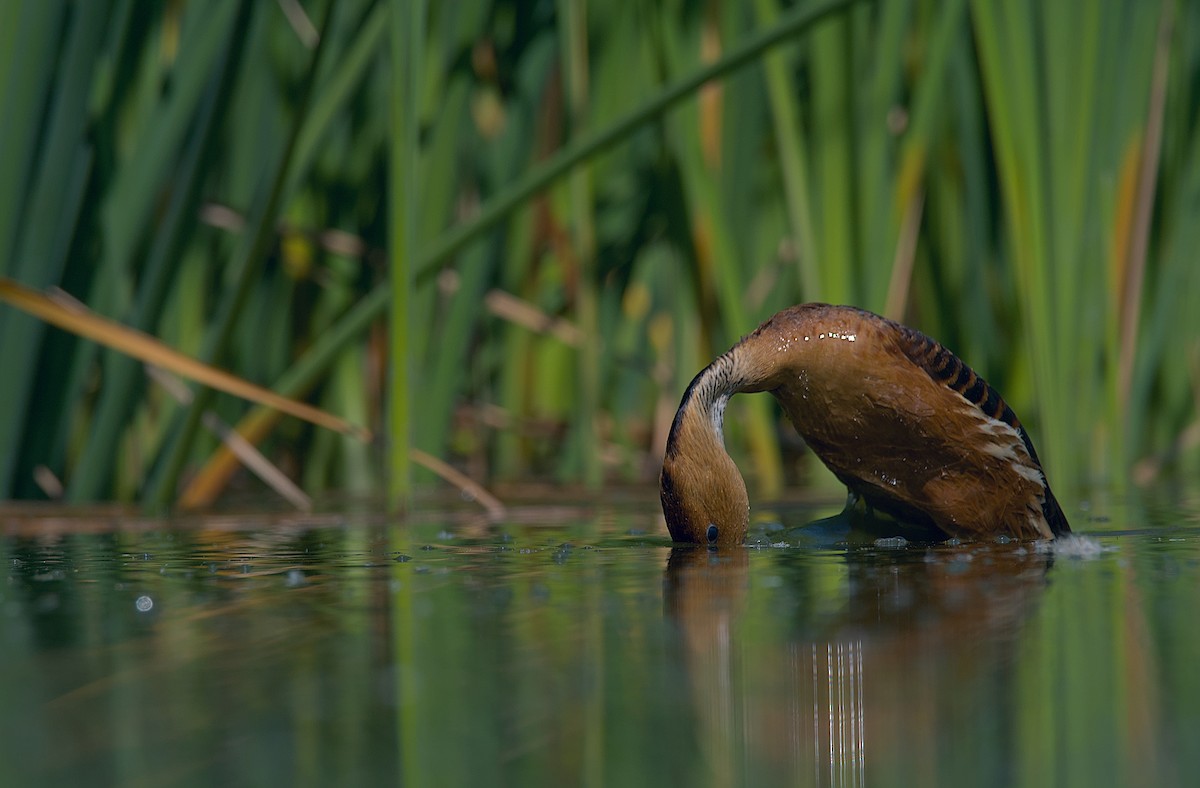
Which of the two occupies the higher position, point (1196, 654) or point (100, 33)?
point (100, 33)

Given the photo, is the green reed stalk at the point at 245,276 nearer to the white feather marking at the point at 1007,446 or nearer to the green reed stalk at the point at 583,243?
the green reed stalk at the point at 583,243

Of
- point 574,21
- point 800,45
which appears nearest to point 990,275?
point 800,45

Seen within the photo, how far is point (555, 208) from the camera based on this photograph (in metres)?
6.01

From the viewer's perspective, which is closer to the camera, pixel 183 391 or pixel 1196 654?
pixel 1196 654

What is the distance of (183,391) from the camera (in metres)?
4.97

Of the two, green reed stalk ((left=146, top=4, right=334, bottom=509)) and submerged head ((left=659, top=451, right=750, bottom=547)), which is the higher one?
green reed stalk ((left=146, top=4, right=334, bottom=509))

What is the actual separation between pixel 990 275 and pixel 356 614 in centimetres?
412

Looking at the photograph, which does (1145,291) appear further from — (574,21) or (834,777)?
(834,777)

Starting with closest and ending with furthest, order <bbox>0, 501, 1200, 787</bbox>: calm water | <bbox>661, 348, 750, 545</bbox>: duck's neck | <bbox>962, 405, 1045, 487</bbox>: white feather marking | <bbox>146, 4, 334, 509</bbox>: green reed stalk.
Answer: <bbox>0, 501, 1200, 787</bbox>: calm water, <bbox>661, 348, 750, 545</bbox>: duck's neck, <bbox>962, 405, 1045, 487</bbox>: white feather marking, <bbox>146, 4, 334, 509</bbox>: green reed stalk

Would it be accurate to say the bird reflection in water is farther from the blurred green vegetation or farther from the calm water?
the blurred green vegetation

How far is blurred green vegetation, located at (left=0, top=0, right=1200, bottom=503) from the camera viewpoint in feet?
13.7

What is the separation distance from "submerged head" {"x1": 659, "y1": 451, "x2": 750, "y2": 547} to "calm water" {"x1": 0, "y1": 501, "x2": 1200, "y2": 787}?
0.24 feet

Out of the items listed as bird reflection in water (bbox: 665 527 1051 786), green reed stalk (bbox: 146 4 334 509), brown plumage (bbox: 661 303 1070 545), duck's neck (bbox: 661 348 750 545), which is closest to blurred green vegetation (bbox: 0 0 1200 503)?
green reed stalk (bbox: 146 4 334 509)

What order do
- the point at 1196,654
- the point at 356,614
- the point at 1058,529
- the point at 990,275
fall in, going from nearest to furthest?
the point at 1196,654, the point at 356,614, the point at 1058,529, the point at 990,275
